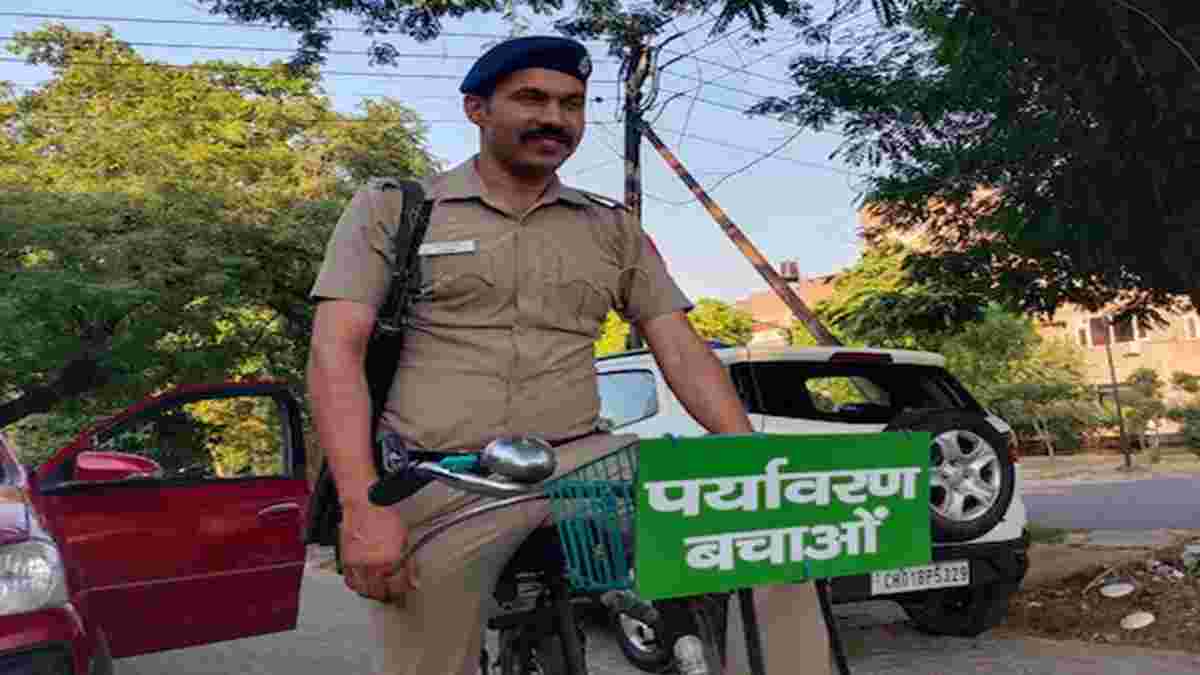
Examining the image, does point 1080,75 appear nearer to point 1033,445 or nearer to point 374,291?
point 374,291

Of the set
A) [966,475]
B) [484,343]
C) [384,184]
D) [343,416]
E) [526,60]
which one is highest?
[526,60]

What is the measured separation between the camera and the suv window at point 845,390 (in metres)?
5.78

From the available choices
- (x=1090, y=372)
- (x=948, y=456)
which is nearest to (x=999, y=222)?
(x=948, y=456)

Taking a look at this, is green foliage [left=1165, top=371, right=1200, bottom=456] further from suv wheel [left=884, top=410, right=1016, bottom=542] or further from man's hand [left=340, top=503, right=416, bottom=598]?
man's hand [left=340, top=503, right=416, bottom=598]

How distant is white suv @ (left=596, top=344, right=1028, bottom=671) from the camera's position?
5586mm

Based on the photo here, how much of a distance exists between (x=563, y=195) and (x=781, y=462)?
0.80 m

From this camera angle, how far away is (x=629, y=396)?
6512mm

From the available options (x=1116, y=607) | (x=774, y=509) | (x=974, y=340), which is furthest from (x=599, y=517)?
(x=974, y=340)

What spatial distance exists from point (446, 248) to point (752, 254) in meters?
11.8

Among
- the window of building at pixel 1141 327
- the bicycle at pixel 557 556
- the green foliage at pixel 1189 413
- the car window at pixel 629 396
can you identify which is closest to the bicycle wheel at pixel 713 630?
the bicycle at pixel 557 556

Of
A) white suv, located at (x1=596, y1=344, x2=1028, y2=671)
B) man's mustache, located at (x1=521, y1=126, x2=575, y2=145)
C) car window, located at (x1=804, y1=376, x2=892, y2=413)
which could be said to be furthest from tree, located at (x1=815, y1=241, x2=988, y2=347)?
man's mustache, located at (x1=521, y1=126, x2=575, y2=145)

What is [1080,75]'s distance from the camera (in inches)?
206

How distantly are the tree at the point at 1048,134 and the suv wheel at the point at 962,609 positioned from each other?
1.87 m

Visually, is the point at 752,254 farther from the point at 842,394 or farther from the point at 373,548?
the point at 373,548
